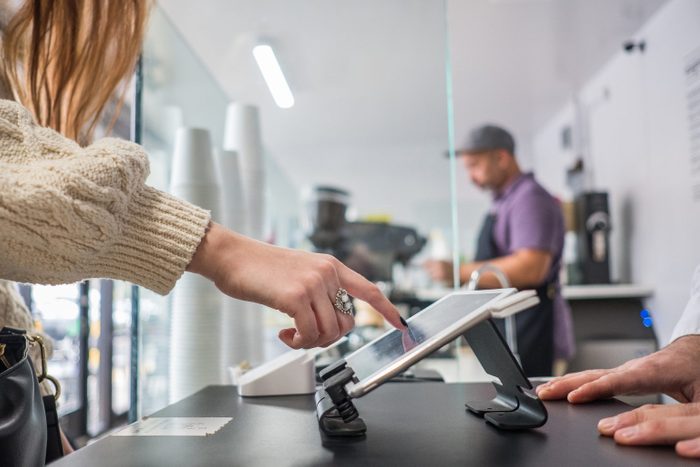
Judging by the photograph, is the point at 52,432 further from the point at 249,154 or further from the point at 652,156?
the point at 652,156

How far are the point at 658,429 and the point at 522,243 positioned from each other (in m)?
1.93

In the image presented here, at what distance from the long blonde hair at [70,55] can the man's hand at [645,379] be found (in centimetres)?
72

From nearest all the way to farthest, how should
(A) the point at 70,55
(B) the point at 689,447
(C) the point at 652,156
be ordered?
1. (B) the point at 689,447
2. (A) the point at 70,55
3. (C) the point at 652,156

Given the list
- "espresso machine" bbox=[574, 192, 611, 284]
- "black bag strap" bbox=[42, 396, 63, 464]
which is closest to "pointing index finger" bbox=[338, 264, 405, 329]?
"black bag strap" bbox=[42, 396, 63, 464]

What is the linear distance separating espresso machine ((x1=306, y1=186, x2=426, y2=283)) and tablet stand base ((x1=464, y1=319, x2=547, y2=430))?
1079 mm

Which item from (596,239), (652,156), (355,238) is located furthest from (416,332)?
(596,239)

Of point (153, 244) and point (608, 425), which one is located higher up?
point (153, 244)

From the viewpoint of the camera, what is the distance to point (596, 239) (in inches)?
145

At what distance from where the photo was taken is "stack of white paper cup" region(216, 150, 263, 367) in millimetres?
1053

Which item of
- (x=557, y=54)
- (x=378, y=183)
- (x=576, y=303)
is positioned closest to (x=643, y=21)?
(x=557, y=54)

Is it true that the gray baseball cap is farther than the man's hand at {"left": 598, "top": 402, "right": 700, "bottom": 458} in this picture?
Yes

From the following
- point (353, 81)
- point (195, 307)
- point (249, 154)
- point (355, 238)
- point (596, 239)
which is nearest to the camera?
point (195, 307)

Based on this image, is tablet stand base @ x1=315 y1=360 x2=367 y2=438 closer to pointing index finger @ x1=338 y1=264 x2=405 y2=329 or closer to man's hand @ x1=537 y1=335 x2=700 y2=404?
pointing index finger @ x1=338 y1=264 x2=405 y2=329

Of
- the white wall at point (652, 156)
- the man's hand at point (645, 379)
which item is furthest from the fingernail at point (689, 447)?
the white wall at point (652, 156)
